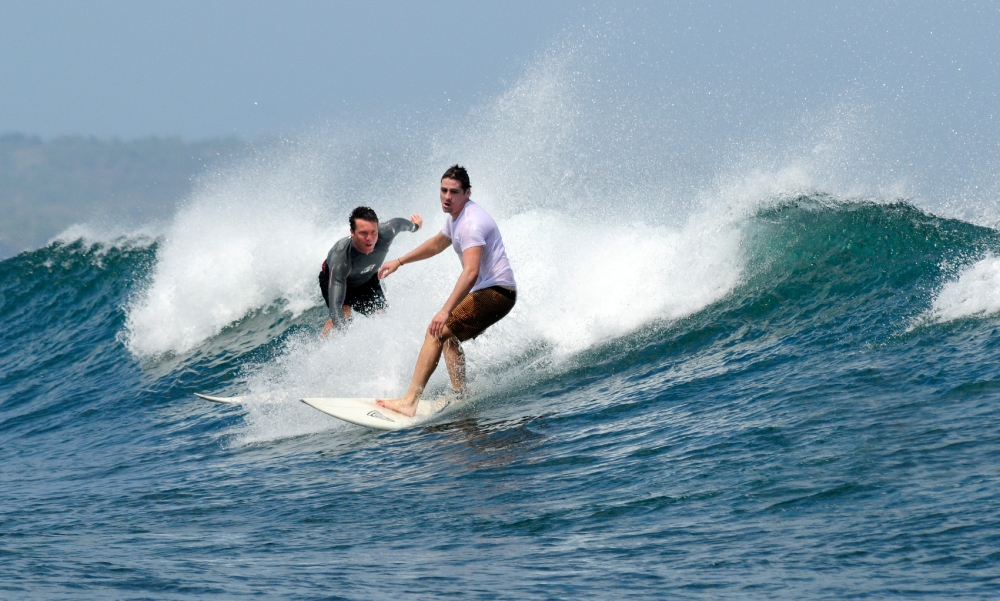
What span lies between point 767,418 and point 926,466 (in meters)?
1.43

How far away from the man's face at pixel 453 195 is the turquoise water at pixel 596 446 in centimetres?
169

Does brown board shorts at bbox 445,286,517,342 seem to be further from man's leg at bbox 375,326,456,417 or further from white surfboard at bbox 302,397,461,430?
white surfboard at bbox 302,397,461,430

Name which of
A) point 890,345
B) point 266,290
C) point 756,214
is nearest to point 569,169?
point 756,214

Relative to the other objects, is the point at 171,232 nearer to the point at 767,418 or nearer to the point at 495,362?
the point at 495,362

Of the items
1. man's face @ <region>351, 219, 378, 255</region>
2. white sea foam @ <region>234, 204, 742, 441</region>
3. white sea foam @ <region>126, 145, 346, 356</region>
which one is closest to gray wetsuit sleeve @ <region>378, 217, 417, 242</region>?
man's face @ <region>351, 219, 378, 255</region>

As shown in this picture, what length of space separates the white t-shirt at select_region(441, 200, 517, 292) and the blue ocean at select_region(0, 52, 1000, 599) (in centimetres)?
112

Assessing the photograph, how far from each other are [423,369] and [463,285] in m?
0.87

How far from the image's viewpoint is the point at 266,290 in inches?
558

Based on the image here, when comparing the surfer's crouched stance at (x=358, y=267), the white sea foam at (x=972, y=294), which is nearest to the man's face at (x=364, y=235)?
the surfer's crouched stance at (x=358, y=267)

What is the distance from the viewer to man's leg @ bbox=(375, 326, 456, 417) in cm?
739

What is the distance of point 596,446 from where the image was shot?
6520 millimetres

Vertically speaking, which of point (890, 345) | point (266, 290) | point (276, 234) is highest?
point (276, 234)

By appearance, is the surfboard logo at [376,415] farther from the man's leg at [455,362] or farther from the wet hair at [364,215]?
the wet hair at [364,215]

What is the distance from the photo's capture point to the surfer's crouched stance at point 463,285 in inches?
274
